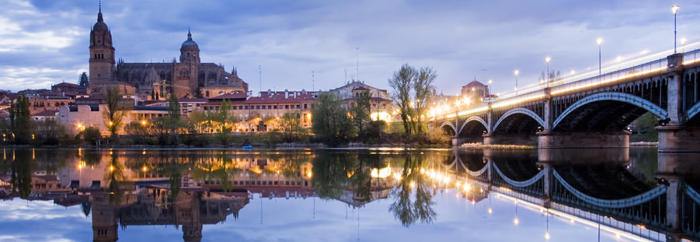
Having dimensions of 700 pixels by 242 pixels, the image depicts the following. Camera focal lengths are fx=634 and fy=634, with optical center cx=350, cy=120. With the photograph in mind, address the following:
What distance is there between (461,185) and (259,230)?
43.4ft

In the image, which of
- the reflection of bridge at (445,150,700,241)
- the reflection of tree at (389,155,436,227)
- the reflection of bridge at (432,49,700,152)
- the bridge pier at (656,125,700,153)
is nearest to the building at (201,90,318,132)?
the reflection of bridge at (432,49,700,152)

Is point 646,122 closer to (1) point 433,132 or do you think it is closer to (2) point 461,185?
(1) point 433,132

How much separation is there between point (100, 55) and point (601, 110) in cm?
16690

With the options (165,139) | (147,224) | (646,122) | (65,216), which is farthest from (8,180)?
(646,122)

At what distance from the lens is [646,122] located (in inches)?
4323

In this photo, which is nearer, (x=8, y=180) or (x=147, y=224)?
(x=147, y=224)

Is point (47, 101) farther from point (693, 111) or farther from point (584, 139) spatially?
point (693, 111)

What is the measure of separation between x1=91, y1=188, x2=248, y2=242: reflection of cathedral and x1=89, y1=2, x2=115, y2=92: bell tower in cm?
18287

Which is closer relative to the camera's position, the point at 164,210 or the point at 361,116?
the point at 164,210

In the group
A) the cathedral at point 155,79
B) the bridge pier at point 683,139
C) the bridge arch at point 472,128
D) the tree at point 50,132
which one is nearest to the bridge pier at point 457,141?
the bridge arch at point 472,128

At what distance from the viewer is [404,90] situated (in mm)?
90875

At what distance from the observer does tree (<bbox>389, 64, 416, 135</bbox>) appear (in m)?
90.4

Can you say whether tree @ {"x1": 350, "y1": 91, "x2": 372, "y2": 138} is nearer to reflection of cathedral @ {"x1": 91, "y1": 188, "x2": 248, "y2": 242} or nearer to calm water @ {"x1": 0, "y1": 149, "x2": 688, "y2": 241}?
calm water @ {"x1": 0, "y1": 149, "x2": 688, "y2": 241}

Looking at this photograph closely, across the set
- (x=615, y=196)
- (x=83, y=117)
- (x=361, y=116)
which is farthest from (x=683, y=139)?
(x=83, y=117)
